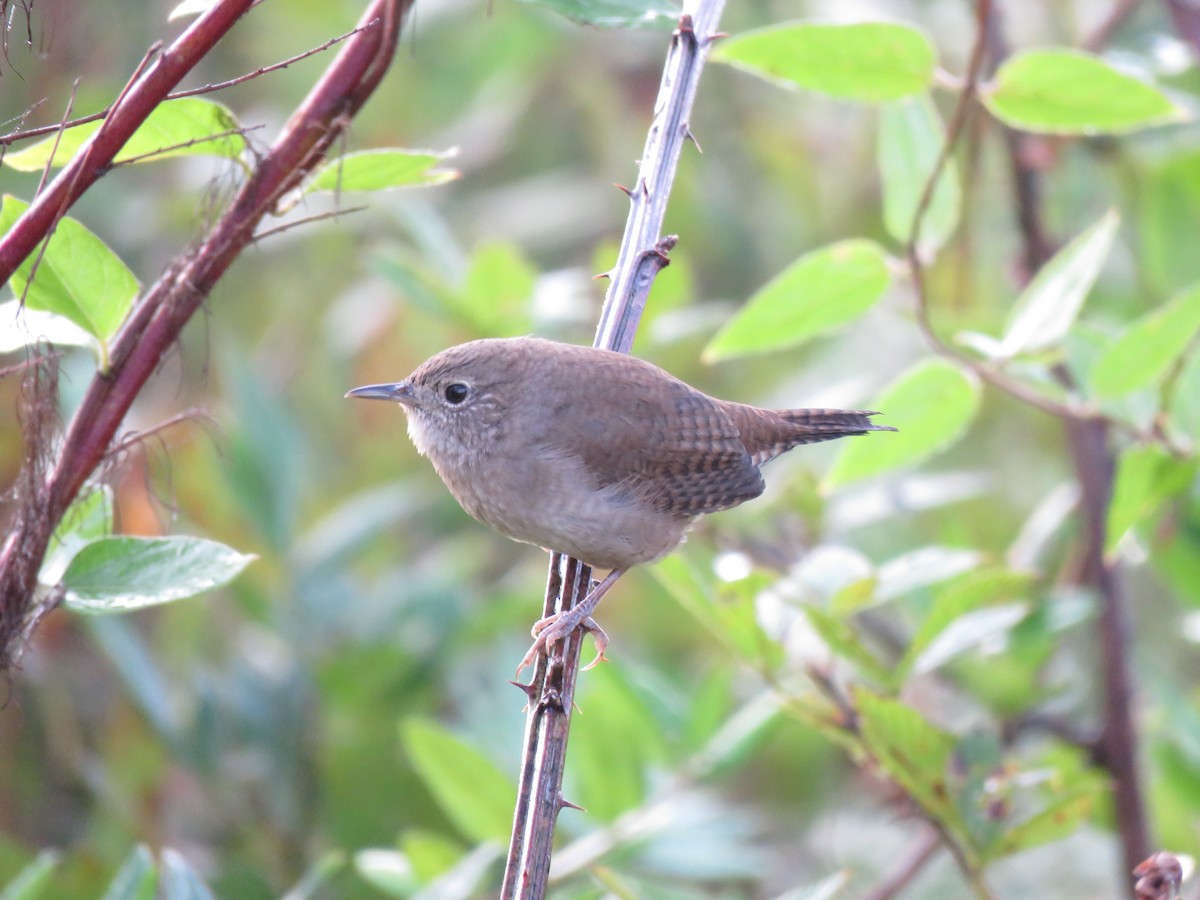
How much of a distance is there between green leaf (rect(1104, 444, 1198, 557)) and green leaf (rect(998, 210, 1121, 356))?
0.93 ft

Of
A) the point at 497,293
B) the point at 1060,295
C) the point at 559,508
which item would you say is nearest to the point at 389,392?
the point at 497,293

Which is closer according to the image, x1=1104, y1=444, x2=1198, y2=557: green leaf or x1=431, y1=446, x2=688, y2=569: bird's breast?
x1=1104, y1=444, x2=1198, y2=557: green leaf

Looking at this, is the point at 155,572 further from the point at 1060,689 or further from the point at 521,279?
the point at 1060,689

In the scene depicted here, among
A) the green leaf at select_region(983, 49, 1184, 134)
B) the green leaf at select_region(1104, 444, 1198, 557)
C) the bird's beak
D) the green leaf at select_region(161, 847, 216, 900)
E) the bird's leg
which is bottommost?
the green leaf at select_region(161, 847, 216, 900)

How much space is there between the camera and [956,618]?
87.3 inches

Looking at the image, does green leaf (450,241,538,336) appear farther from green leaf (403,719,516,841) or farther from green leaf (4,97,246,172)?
green leaf (4,97,246,172)

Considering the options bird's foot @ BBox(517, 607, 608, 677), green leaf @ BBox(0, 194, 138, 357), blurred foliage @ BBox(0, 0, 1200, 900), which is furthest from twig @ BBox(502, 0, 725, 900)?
green leaf @ BBox(0, 194, 138, 357)

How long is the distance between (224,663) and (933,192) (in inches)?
80.5

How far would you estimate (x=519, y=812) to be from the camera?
1550 millimetres

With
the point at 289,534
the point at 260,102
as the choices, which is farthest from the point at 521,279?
the point at 260,102

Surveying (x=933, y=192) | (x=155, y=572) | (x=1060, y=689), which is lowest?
(x=1060, y=689)

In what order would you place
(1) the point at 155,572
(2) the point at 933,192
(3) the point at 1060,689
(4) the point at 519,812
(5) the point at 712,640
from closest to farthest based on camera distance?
(1) the point at 155,572 → (4) the point at 519,812 → (2) the point at 933,192 → (3) the point at 1060,689 → (5) the point at 712,640

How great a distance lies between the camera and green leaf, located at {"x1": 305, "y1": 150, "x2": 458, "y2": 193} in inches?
61.7

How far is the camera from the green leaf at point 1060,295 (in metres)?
→ 1.96
